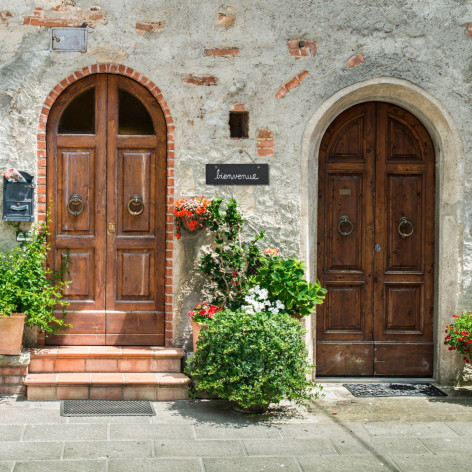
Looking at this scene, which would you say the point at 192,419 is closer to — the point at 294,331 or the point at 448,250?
the point at 294,331

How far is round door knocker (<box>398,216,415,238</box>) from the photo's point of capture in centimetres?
768

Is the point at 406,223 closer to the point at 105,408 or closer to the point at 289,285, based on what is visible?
the point at 289,285

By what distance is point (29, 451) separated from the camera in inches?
215

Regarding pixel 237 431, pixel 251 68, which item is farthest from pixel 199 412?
pixel 251 68

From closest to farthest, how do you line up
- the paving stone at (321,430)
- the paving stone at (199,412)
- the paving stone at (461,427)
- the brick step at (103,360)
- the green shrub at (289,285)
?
the paving stone at (321,430)
the paving stone at (461,427)
the paving stone at (199,412)
the green shrub at (289,285)
the brick step at (103,360)

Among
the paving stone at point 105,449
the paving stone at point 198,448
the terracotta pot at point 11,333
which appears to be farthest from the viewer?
the terracotta pot at point 11,333

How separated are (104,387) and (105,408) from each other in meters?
0.26

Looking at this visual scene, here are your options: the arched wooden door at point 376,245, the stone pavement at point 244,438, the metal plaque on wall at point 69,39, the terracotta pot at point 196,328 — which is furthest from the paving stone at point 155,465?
the metal plaque on wall at point 69,39

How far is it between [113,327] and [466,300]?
3.40 meters

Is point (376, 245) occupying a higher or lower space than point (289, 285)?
higher

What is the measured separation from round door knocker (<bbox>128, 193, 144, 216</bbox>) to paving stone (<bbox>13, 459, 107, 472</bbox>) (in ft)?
8.82

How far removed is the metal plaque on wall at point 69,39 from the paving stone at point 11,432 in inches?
134

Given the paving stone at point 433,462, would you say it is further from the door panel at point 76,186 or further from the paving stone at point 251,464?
the door panel at point 76,186

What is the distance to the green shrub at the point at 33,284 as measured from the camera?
22.2 ft
